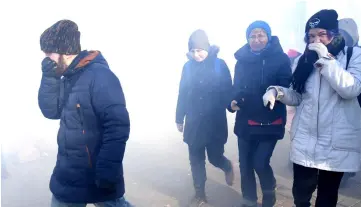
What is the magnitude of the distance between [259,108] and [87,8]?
923cm

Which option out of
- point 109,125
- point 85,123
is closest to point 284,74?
point 109,125

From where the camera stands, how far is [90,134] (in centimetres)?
251

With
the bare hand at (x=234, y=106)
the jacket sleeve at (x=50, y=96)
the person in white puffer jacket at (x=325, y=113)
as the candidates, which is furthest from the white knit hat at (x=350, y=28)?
the jacket sleeve at (x=50, y=96)

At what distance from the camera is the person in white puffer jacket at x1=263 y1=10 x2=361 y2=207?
107 inches

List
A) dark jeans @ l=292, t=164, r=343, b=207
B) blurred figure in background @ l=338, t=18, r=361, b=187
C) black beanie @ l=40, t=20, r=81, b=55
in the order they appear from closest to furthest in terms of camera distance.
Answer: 1. black beanie @ l=40, t=20, r=81, b=55
2. dark jeans @ l=292, t=164, r=343, b=207
3. blurred figure in background @ l=338, t=18, r=361, b=187

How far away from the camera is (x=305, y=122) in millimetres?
2959

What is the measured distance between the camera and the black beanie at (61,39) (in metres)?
2.53

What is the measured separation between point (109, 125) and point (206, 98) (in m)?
1.95

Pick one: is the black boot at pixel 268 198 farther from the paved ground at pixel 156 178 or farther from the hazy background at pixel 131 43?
the hazy background at pixel 131 43

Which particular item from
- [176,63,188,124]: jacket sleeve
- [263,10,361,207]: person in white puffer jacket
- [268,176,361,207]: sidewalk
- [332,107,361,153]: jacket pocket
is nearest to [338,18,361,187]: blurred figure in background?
[268,176,361,207]: sidewalk

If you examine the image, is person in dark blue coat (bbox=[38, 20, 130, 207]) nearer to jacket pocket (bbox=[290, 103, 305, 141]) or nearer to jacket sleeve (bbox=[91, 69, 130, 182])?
jacket sleeve (bbox=[91, 69, 130, 182])

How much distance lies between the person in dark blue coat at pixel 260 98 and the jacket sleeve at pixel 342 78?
33.9 inches

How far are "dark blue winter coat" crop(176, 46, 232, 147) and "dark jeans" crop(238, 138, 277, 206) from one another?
51cm

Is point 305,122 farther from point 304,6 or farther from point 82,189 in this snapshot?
point 304,6
